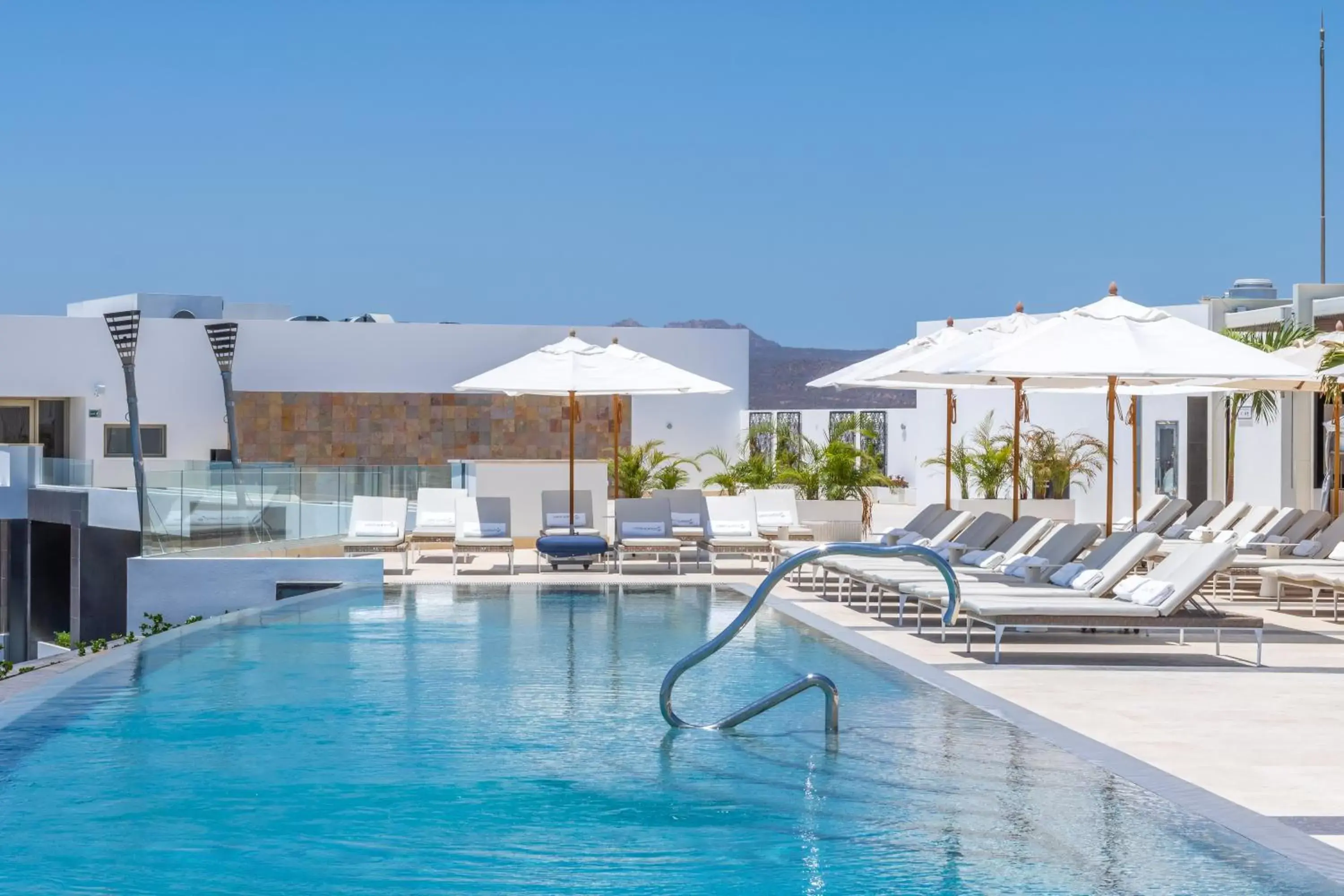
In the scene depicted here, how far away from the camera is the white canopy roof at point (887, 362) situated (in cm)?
1568

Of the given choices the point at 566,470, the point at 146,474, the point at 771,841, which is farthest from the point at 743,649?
the point at 566,470

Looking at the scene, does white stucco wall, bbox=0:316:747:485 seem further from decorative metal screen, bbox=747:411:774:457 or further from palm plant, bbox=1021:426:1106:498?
palm plant, bbox=1021:426:1106:498

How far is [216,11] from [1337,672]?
46.5m

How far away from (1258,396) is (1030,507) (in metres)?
3.51

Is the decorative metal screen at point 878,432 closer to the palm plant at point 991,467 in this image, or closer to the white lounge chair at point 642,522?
the palm plant at point 991,467

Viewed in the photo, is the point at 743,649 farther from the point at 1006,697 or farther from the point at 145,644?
the point at 145,644

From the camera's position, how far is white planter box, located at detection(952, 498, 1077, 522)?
70.0 feet

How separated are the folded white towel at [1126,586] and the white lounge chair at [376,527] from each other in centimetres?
807

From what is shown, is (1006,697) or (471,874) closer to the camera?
(471,874)

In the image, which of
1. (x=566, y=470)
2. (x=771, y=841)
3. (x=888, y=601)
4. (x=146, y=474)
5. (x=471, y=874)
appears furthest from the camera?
(x=566, y=470)

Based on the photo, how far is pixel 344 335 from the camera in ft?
103

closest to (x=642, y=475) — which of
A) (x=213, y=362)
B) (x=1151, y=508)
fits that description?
(x=1151, y=508)

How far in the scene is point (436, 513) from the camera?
1792 centimetres

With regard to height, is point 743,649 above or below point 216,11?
below
